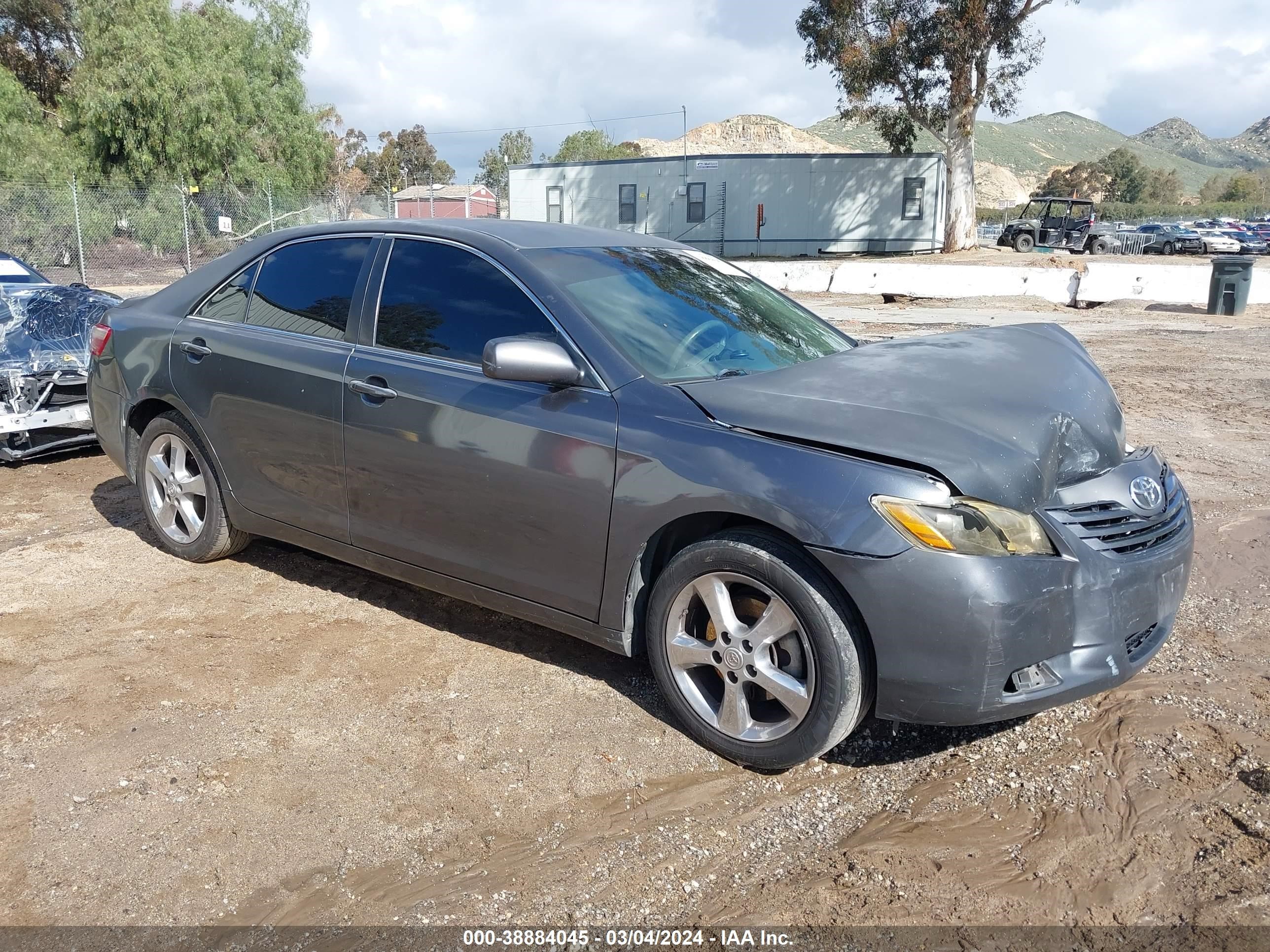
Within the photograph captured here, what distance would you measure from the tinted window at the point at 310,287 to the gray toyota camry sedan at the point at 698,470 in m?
0.01

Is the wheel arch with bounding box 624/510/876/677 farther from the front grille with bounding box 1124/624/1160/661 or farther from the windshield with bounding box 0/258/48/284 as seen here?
the windshield with bounding box 0/258/48/284

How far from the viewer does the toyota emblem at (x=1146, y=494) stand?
3.26m

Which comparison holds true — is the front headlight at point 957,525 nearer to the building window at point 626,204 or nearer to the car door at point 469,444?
the car door at point 469,444

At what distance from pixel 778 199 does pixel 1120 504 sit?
38.0 metres

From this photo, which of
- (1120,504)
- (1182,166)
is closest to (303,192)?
(1120,504)

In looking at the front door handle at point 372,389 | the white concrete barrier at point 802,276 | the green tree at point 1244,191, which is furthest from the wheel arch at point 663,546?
the green tree at point 1244,191

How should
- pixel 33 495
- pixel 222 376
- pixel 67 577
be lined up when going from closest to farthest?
pixel 222 376 < pixel 67 577 < pixel 33 495

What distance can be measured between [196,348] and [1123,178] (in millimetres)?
108608

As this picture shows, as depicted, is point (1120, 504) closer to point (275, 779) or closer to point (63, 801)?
point (275, 779)

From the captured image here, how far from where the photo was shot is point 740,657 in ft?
10.4

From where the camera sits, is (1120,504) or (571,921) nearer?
(571,921)

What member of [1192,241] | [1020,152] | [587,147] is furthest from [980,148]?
[1192,241]

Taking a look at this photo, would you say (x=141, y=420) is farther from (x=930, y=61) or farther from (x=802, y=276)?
(x=930, y=61)

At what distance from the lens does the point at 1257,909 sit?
2516 millimetres
